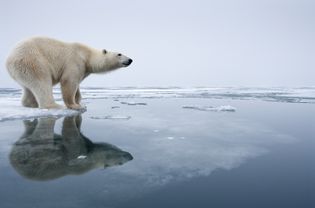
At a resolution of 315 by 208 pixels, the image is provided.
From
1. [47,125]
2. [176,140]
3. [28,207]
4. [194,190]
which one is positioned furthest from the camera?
[47,125]

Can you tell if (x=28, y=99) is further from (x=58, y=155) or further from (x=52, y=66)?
(x=58, y=155)

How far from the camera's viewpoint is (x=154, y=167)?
8.42 feet

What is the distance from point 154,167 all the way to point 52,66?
4343mm

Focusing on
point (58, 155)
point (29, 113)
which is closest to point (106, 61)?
point (29, 113)

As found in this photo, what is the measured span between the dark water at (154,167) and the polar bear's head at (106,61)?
2.65 meters

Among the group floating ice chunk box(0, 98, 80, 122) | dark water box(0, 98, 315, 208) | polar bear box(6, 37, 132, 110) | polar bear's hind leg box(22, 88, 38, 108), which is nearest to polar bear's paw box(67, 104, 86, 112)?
polar bear box(6, 37, 132, 110)

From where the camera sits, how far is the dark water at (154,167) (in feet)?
6.20

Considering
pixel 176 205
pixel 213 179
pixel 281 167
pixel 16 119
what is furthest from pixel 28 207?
pixel 16 119

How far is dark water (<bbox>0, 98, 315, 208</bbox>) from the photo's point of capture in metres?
1.89

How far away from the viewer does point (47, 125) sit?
15.2ft

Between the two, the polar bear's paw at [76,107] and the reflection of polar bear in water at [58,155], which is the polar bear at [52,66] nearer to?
the polar bear's paw at [76,107]

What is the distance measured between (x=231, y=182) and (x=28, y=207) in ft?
4.39


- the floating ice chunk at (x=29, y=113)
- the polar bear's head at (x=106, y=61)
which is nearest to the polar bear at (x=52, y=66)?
the polar bear's head at (x=106, y=61)

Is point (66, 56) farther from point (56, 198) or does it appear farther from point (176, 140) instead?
point (56, 198)
